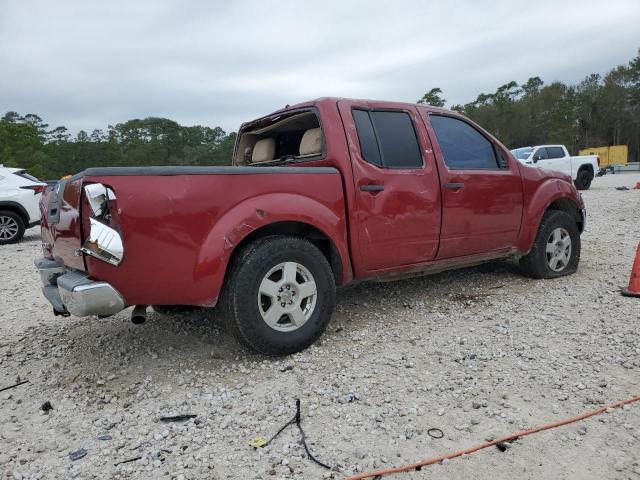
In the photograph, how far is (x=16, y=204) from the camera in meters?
9.46

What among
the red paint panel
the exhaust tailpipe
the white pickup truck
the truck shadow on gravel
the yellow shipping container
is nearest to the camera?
the red paint panel

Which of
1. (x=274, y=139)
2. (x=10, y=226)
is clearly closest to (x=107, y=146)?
(x=10, y=226)

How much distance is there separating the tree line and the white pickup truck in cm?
3297

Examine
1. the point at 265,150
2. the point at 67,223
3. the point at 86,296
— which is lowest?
the point at 86,296

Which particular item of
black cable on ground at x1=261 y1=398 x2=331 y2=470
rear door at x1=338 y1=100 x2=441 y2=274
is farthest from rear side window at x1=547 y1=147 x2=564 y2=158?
black cable on ground at x1=261 y1=398 x2=331 y2=470

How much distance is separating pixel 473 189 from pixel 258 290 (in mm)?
2273

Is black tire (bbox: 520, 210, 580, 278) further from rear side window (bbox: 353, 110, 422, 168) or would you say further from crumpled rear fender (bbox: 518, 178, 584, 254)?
rear side window (bbox: 353, 110, 422, 168)

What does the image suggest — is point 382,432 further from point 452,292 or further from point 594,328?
point 452,292

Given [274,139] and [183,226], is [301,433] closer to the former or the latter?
[183,226]

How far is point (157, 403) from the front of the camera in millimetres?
2750

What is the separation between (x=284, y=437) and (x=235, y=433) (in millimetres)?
265

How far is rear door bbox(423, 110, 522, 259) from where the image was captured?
4.06 meters

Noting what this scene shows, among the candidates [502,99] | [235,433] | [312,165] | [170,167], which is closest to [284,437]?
[235,433]

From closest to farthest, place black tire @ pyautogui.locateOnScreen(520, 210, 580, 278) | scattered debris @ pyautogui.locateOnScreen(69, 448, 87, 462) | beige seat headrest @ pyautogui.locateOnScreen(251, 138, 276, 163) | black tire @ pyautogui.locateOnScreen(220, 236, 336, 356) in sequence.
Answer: scattered debris @ pyautogui.locateOnScreen(69, 448, 87, 462)
black tire @ pyautogui.locateOnScreen(220, 236, 336, 356)
beige seat headrest @ pyautogui.locateOnScreen(251, 138, 276, 163)
black tire @ pyautogui.locateOnScreen(520, 210, 580, 278)
